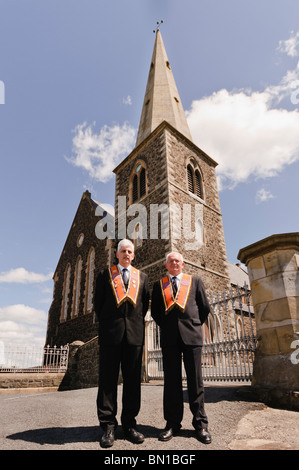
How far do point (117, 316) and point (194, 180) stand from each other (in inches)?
572

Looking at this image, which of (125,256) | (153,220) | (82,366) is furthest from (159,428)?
(153,220)

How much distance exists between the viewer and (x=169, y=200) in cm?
1402

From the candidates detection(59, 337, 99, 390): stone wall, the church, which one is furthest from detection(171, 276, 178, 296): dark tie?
the church

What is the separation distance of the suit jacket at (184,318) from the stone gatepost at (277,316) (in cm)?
162

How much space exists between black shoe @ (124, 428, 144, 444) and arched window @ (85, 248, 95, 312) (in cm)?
1410

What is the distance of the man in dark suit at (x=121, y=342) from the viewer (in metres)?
2.78

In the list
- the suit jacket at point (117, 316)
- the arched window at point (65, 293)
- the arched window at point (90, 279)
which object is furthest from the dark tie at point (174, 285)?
the arched window at point (65, 293)

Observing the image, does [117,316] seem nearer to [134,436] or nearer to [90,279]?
[134,436]

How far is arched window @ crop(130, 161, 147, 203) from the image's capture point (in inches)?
659

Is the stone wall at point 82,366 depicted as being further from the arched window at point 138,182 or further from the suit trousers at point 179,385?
the arched window at point 138,182

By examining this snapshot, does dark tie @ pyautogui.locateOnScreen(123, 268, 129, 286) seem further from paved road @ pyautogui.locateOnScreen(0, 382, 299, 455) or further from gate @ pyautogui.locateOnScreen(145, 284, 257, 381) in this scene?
gate @ pyautogui.locateOnScreen(145, 284, 257, 381)

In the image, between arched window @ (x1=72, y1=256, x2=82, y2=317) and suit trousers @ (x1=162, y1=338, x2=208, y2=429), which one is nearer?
suit trousers @ (x1=162, y1=338, x2=208, y2=429)
